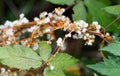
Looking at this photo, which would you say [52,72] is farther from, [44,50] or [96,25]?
[96,25]

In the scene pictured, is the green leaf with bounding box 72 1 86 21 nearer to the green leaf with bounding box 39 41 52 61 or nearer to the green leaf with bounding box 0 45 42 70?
the green leaf with bounding box 39 41 52 61

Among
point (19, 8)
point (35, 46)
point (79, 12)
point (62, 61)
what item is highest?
point (19, 8)

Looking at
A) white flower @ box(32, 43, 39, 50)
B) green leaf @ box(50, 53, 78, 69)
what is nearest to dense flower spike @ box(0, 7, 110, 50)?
white flower @ box(32, 43, 39, 50)

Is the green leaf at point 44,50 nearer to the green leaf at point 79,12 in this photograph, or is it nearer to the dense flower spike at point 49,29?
the dense flower spike at point 49,29

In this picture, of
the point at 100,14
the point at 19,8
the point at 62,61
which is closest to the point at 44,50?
the point at 62,61

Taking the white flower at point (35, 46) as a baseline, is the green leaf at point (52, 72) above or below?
below

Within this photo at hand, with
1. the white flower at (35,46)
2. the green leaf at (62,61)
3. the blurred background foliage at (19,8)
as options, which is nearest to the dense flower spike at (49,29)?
the white flower at (35,46)
